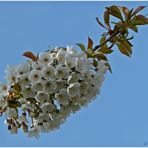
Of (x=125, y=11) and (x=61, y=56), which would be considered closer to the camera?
(x=61, y=56)

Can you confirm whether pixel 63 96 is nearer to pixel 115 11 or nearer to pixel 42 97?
pixel 42 97

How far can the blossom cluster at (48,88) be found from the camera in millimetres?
3963

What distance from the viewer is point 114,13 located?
4.74 meters

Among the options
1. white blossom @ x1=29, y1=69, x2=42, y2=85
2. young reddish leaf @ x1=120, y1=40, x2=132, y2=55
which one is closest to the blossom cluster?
white blossom @ x1=29, y1=69, x2=42, y2=85

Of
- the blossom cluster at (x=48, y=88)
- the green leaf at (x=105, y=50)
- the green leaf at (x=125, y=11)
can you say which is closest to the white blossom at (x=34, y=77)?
the blossom cluster at (x=48, y=88)

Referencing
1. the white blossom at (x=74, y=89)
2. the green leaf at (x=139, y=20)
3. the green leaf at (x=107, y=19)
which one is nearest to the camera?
the white blossom at (x=74, y=89)

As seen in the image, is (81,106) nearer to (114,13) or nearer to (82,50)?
(82,50)

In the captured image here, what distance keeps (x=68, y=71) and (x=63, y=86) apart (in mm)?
117

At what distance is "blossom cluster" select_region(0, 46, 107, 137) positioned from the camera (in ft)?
13.0

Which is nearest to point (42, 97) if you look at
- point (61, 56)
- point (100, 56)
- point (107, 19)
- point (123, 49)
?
point (61, 56)

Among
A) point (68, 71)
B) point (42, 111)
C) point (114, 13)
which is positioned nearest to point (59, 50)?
point (68, 71)

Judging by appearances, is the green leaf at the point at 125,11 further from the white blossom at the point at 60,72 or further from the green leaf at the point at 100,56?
the white blossom at the point at 60,72

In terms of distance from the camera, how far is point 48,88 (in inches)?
156

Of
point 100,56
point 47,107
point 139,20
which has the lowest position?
point 47,107
